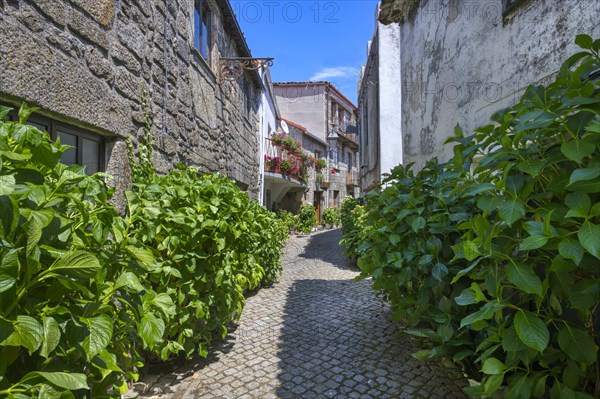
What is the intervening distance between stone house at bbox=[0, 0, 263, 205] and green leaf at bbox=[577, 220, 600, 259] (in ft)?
7.84

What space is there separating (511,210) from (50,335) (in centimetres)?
142

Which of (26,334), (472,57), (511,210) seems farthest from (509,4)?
(26,334)

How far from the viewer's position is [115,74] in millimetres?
2723

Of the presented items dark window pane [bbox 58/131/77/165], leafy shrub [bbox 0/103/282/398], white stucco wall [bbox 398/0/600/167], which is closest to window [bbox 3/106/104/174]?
dark window pane [bbox 58/131/77/165]

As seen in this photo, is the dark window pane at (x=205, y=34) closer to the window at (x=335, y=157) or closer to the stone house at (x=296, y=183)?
the stone house at (x=296, y=183)

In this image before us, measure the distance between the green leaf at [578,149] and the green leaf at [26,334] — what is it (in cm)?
154

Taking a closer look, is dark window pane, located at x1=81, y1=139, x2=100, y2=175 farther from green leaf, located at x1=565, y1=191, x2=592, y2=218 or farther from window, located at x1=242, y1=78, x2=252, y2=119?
window, located at x1=242, y1=78, x2=252, y2=119

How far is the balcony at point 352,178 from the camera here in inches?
947

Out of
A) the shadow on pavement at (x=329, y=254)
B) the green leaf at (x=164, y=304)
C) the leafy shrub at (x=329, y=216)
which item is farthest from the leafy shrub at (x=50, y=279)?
the leafy shrub at (x=329, y=216)

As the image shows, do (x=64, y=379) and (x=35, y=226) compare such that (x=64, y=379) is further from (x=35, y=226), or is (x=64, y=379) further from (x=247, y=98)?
(x=247, y=98)

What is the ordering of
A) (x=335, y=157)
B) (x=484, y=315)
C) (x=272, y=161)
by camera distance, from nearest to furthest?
(x=484, y=315) → (x=272, y=161) → (x=335, y=157)

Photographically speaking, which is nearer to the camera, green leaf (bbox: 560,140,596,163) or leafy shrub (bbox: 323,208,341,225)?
green leaf (bbox: 560,140,596,163)

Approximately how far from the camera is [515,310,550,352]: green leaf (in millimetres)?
1093

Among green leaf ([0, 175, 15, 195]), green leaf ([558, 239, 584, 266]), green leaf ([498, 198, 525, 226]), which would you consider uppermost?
green leaf ([0, 175, 15, 195])
